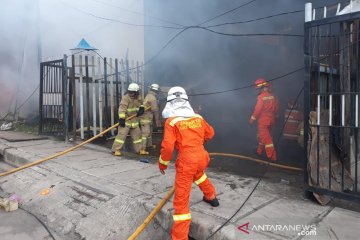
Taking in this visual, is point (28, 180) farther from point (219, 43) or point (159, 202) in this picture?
point (219, 43)

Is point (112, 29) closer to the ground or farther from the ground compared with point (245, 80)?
farther from the ground

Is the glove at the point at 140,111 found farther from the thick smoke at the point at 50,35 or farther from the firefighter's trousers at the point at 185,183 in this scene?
the thick smoke at the point at 50,35

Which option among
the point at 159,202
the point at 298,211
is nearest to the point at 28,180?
the point at 159,202

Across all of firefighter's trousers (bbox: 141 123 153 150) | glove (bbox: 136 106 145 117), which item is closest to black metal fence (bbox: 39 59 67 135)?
firefighter's trousers (bbox: 141 123 153 150)

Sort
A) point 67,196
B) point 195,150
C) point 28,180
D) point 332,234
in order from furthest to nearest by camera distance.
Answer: point 28,180, point 67,196, point 195,150, point 332,234

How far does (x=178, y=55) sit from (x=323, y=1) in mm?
4735

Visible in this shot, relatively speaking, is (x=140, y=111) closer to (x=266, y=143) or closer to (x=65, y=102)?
(x=65, y=102)

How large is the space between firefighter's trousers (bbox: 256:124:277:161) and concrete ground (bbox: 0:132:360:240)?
4.80ft

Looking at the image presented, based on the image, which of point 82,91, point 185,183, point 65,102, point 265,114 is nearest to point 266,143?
point 265,114

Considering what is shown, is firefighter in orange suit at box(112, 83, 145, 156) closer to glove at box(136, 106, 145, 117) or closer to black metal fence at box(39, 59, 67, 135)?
glove at box(136, 106, 145, 117)

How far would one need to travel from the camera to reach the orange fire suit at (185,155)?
127 inches

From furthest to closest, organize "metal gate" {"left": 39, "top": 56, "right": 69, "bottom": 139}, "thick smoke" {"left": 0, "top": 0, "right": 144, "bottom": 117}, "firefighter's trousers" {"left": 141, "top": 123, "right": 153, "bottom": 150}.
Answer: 1. "thick smoke" {"left": 0, "top": 0, "right": 144, "bottom": 117}
2. "metal gate" {"left": 39, "top": 56, "right": 69, "bottom": 139}
3. "firefighter's trousers" {"left": 141, "top": 123, "right": 153, "bottom": 150}

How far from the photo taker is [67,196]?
15.1 ft

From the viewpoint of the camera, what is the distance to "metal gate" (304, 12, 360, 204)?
3.76 metres
